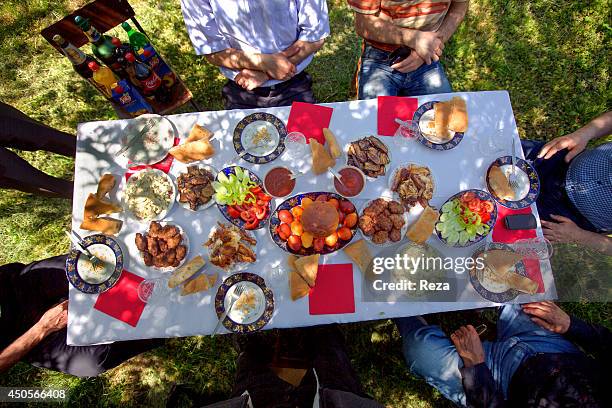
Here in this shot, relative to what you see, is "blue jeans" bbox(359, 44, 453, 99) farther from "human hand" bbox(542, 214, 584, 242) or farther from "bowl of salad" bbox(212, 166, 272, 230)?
"bowl of salad" bbox(212, 166, 272, 230)

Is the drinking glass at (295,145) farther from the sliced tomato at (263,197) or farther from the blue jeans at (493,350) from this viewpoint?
the blue jeans at (493,350)

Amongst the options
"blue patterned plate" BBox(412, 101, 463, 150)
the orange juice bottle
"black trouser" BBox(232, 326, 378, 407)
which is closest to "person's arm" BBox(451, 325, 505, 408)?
"black trouser" BBox(232, 326, 378, 407)

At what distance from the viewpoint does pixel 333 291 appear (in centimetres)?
229

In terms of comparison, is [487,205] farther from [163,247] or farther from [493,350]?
[163,247]

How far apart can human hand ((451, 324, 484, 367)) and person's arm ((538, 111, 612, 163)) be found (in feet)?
4.90

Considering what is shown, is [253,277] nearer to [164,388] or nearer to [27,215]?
[164,388]

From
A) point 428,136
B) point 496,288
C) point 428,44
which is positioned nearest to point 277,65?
point 428,44

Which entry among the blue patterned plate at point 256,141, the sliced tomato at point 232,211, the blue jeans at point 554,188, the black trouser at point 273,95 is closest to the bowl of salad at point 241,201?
the sliced tomato at point 232,211

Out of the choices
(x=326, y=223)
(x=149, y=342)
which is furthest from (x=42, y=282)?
(x=326, y=223)

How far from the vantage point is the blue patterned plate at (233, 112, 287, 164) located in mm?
2500

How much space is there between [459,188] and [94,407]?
383 centimetres

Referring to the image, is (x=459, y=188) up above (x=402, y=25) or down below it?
below

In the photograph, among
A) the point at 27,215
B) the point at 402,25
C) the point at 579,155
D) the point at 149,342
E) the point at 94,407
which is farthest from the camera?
the point at 27,215

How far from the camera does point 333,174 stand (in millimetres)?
2400
